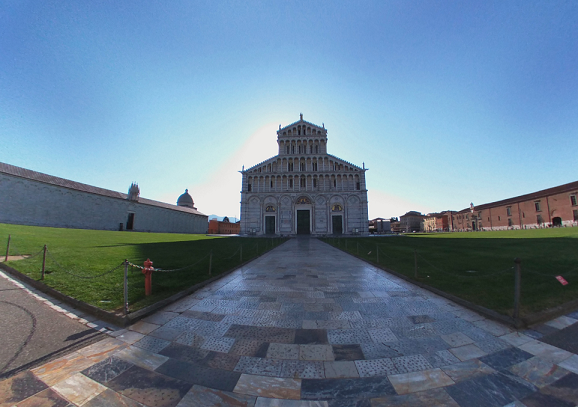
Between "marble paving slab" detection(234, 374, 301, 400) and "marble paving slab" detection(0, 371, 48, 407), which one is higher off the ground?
"marble paving slab" detection(0, 371, 48, 407)

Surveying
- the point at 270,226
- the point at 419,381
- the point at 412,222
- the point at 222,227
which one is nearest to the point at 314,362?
the point at 419,381

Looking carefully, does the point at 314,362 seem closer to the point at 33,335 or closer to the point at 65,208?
the point at 33,335

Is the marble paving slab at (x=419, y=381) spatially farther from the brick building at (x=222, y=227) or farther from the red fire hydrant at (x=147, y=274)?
the brick building at (x=222, y=227)

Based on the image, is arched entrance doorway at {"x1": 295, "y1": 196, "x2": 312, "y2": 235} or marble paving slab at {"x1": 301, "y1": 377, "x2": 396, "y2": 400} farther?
arched entrance doorway at {"x1": 295, "y1": 196, "x2": 312, "y2": 235}

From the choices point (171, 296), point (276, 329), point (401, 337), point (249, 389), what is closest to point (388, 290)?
point (401, 337)

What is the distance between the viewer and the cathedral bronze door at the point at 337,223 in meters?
40.9

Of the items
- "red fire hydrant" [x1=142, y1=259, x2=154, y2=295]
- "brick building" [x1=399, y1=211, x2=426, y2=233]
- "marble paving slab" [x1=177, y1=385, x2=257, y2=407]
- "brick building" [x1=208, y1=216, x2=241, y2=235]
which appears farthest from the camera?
"brick building" [x1=399, y1=211, x2=426, y2=233]

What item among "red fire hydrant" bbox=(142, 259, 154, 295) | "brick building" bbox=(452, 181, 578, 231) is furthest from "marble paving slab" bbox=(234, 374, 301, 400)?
"brick building" bbox=(452, 181, 578, 231)

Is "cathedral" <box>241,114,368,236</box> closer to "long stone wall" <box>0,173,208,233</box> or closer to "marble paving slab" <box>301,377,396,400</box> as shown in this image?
"long stone wall" <box>0,173,208,233</box>

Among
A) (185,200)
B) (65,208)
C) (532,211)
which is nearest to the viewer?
(65,208)

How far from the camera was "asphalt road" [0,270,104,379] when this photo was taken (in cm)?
314

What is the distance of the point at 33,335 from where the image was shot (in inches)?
148

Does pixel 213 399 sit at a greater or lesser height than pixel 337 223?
lesser

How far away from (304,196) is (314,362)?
1519 inches
